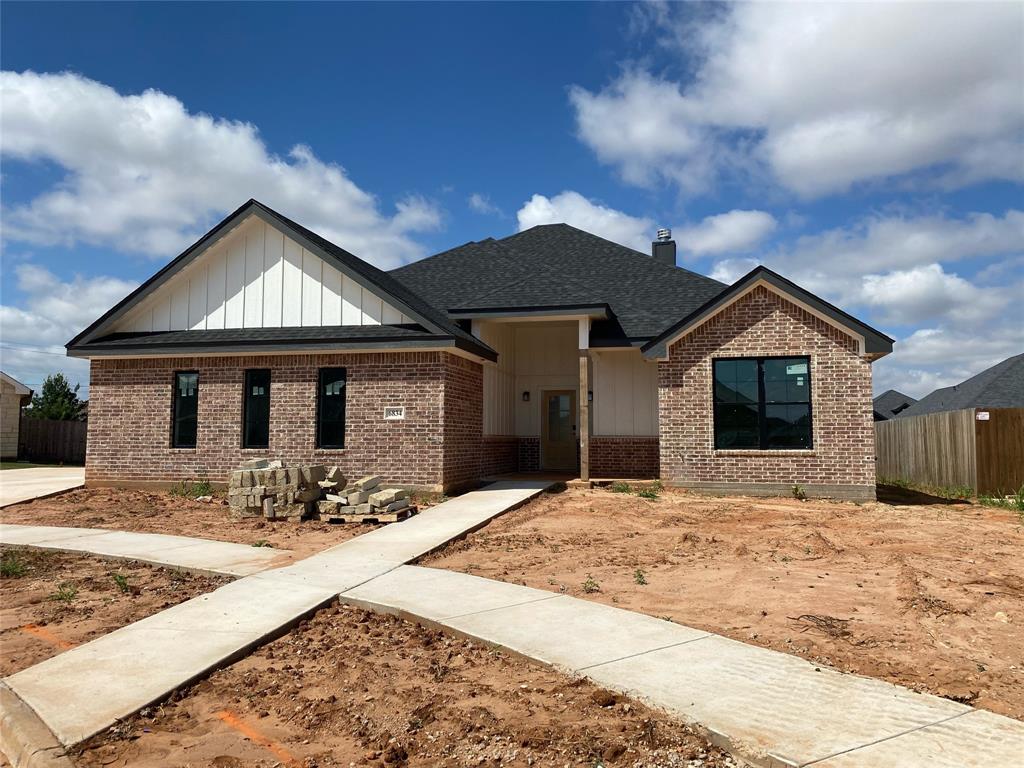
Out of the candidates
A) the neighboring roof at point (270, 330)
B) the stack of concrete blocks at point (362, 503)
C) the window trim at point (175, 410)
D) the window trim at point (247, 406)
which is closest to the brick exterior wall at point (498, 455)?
the neighboring roof at point (270, 330)

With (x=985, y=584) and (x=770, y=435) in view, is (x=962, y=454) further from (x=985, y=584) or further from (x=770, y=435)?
(x=985, y=584)

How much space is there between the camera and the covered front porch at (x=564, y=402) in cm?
1803

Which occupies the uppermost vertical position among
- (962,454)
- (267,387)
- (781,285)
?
(781,285)

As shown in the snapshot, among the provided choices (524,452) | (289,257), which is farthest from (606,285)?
(289,257)

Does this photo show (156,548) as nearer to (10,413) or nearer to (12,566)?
(12,566)

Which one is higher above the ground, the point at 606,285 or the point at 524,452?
the point at 606,285

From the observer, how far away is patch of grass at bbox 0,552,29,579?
8719mm

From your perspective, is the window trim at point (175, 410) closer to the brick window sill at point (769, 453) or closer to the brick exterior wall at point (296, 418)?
the brick exterior wall at point (296, 418)

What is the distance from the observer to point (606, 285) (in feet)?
69.1

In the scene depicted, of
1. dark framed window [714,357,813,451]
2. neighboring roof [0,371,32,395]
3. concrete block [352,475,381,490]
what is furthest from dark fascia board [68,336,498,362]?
neighboring roof [0,371,32,395]

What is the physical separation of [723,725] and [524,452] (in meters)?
17.1

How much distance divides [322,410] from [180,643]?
33.5 feet

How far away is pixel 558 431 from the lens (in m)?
21.2

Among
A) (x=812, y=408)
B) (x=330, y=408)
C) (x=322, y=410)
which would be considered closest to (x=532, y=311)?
(x=330, y=408)
